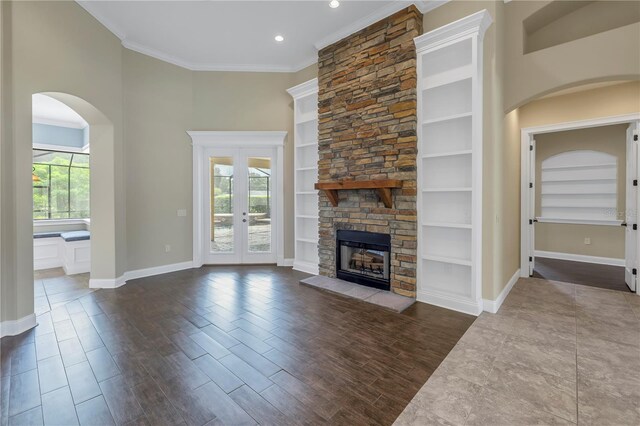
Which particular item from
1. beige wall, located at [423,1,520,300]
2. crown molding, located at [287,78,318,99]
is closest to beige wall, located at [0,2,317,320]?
crown molding, located at [287,78,318,99]

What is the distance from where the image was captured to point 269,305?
11.6 feet

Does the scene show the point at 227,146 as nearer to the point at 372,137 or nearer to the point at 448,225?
the point at 372,137

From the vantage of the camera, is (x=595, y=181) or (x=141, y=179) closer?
(x=141, y=179)

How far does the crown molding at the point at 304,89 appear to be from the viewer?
15.9 feet

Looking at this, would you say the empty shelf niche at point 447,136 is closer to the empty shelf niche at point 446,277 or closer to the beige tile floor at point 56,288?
the empty shelf niche at point 446,277

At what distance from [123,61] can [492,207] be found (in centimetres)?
570

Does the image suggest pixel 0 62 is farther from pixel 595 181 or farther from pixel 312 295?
pixel 595 181

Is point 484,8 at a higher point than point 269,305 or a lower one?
higher

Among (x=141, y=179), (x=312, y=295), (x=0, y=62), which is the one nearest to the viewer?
(x=0, y=62)

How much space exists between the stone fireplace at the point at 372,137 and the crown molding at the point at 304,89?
8.0 inches

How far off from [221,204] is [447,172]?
414 centimetres

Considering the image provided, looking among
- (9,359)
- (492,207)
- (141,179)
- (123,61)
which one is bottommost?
(9,359)

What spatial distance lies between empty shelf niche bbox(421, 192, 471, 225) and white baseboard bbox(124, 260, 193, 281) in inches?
171

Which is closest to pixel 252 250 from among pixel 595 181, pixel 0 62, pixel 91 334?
pixel 91 334
